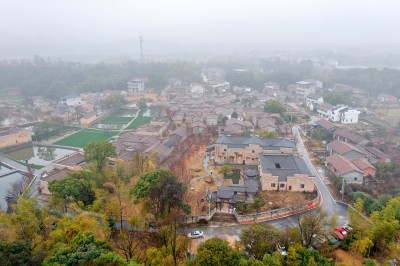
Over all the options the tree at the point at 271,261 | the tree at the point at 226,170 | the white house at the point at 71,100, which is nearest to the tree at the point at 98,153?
the tree at the point at 226,170

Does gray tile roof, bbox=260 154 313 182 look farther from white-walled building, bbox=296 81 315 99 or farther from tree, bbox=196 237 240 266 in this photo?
white-walled building, bbox=296 81 315 99

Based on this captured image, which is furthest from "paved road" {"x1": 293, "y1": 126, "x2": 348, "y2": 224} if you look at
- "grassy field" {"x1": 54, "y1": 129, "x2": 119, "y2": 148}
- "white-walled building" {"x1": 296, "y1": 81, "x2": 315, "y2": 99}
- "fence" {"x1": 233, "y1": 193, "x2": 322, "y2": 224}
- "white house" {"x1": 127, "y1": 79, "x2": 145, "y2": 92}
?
"white house" {"x1": 127, "y1": 79, "x2": 145, "y2": 92}

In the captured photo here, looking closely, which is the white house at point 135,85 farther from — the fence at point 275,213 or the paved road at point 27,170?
the fence at point 275,213

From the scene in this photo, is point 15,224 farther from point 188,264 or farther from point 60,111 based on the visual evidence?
point 60,111

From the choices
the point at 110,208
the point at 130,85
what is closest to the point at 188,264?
the point at 110,208

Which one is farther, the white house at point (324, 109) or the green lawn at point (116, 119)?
the green lawn at point (116, 119)

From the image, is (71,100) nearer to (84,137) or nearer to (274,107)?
(84,137)

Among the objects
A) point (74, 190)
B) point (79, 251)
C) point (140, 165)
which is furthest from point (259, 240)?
point (140, 165)
